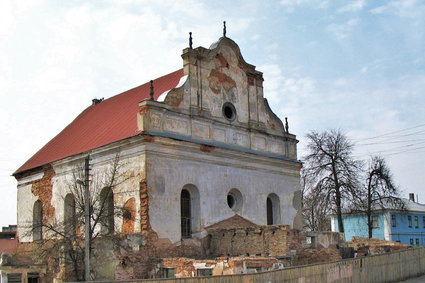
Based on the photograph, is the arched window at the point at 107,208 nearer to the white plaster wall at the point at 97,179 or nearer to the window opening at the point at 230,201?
the white plaster wall at the point at 97,179

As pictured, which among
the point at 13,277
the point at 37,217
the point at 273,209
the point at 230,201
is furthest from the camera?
the point at 37,217

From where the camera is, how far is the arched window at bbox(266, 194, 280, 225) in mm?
29109

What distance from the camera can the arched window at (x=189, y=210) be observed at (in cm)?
2427

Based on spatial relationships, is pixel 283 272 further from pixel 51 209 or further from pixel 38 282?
pixel 51 209

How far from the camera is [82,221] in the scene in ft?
74.3

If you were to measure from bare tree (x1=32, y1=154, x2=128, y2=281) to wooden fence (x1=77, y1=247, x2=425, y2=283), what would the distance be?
24.8ft

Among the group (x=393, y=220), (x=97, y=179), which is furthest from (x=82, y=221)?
(x=393, y=220)

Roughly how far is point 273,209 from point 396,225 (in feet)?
100

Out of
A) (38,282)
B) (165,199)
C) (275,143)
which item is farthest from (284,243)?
(38,282)

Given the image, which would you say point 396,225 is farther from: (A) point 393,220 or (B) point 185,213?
(B) point 185,213

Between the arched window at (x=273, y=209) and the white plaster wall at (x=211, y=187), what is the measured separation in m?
0.24

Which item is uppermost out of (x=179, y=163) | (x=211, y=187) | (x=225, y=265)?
(x=179, y=163)

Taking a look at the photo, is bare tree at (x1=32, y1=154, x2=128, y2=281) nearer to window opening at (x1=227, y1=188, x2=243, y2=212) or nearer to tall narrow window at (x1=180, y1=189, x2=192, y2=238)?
tall narrow window at (x1=180, y1=189, x2=192, y2=238)

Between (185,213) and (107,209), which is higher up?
(107,209)
